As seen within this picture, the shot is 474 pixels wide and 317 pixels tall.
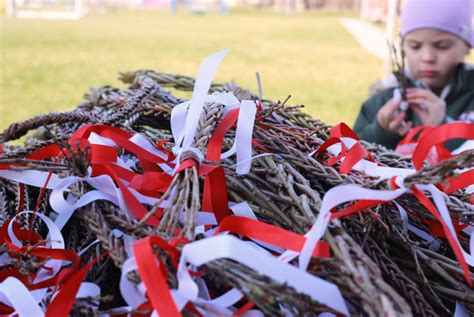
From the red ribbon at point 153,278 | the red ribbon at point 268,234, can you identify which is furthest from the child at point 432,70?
the red ribbon at point 153,278

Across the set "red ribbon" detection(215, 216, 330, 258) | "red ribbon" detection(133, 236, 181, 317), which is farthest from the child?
"red ribbon" detection(133, 236, 181, 317)

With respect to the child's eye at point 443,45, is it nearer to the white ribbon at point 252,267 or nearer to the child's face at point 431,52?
the child's face at point 431,52

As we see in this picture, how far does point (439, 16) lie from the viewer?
276cm

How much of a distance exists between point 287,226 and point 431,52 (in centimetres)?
226

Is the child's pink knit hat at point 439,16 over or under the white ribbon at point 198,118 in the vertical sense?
under

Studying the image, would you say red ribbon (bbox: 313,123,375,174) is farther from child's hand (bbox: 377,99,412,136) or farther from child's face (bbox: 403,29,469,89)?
child's face (bbox: 403,29,469,89)

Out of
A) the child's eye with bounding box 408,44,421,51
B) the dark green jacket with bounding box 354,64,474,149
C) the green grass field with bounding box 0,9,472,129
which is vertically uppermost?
the child's eye with bounding box 408,44,421,51

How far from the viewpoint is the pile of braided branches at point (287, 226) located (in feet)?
2.24

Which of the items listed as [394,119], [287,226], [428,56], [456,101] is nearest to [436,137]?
[287,226]

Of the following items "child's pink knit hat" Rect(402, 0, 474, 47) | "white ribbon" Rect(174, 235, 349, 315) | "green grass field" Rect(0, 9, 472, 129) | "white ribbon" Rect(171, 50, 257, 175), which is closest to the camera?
"white ribbon" Rect(174, 235, 349, 315)

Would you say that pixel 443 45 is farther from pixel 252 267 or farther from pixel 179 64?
pixel 179 64

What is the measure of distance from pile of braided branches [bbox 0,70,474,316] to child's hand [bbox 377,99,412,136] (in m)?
1.41

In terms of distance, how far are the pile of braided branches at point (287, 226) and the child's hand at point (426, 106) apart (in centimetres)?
149

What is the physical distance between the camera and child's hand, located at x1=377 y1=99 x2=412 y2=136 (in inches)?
96.4
